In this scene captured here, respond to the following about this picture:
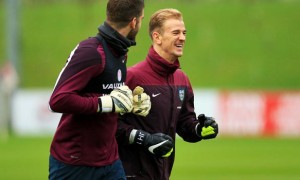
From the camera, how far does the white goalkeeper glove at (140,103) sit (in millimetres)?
7047

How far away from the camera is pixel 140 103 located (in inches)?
278

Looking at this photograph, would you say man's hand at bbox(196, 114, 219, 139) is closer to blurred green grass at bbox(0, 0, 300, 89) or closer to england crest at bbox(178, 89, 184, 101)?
england crest at bbox(178, 89, 184, 101)

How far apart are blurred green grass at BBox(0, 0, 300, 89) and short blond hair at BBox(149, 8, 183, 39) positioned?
31058 mm

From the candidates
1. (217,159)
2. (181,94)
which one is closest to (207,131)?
(181,94)

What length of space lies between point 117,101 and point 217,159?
12.7 m

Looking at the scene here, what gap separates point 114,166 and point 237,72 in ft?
112

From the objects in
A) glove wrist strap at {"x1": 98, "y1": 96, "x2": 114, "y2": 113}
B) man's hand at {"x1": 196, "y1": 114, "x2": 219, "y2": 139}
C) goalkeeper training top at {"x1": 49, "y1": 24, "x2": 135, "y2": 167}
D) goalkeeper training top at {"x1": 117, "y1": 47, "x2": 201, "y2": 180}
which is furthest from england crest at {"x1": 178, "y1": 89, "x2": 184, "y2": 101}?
glove wrist strap at {"x1": 98, "y1": 96, "x2": 114, "y2": 113}

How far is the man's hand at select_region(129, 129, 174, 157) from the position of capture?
23.1 ft

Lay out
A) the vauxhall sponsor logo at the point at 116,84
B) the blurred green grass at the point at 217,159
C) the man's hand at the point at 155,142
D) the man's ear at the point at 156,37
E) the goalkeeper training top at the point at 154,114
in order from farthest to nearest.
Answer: the blurred green grass at the point at 217,159
the man's ear at the point at 156,37
the goalkeeper training top at the point at 154,114
the man's hand at the point at 155,142
the vauxhall sponsor logo at the point at 116,84

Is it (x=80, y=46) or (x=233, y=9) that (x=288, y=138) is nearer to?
(x=80, y=46)

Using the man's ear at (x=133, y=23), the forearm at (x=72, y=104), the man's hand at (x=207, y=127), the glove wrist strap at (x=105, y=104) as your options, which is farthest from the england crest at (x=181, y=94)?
the forearm at (x=72, y=104)

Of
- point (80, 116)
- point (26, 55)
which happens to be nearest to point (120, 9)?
point (80, 116)

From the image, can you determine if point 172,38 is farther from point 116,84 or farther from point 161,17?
point 116,84

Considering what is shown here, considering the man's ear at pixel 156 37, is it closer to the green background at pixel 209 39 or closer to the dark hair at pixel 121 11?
the dark hair at pixel 121 11
